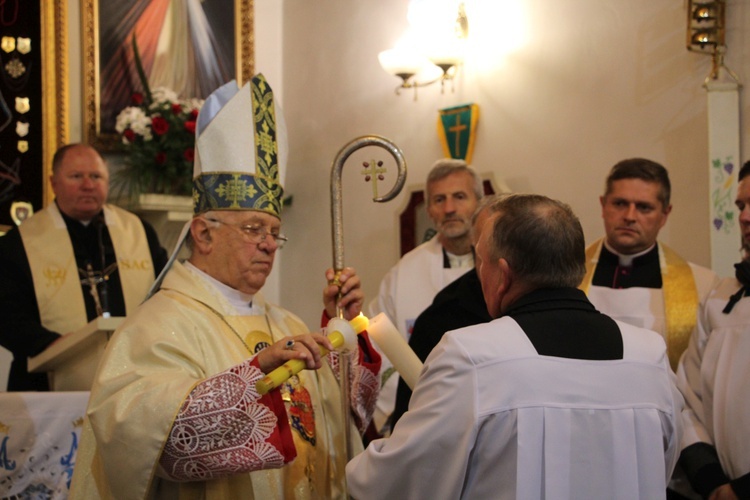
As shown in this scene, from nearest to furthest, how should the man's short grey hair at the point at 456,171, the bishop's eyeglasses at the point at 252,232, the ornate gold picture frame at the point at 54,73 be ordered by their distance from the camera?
the bishop's eyeglasses at the point at 252,232
the man's short grey hair at the point at 456,171
the ornate gold picture frame at the point at 54,73

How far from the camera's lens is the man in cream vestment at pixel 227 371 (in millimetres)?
2689

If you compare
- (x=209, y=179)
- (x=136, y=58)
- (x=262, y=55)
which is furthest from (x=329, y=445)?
(x=262, y=55)

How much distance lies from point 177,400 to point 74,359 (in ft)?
5.45

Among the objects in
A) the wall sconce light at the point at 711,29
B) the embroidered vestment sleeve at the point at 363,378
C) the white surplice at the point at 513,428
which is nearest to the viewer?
the white surplice at the point at 513,428

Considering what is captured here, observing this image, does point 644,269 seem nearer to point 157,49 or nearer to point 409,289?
point 409,289

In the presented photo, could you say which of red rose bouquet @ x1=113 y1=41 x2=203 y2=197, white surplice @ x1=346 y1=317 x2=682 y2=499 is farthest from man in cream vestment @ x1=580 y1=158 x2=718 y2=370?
red rose bouquet @ x1=113 y1=41 x2=203 y2=197

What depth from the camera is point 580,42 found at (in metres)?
5.75

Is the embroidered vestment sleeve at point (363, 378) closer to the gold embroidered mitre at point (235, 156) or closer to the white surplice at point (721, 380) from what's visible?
the gold embroidered mitre at point (235, 156)

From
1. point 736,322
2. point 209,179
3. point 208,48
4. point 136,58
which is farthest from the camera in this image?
point 208,48

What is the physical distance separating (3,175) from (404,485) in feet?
16.4

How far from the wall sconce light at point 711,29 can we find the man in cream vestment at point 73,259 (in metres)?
3.26

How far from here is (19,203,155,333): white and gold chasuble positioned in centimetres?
516

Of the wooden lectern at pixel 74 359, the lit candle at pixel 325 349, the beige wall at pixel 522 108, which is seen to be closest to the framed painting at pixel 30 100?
the beige wall at pixel 522 108

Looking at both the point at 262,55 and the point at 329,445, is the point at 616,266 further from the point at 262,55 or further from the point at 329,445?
the point at 262,55
